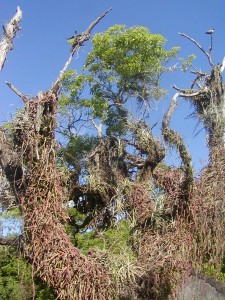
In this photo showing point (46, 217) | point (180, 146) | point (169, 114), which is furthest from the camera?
point (169, 114)

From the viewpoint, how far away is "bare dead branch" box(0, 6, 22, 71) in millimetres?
7926

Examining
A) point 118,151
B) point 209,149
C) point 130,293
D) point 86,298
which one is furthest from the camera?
point 209,149

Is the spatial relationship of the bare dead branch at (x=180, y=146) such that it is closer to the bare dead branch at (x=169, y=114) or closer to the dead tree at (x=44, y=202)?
the bare dead branch at (x=169, y=114)

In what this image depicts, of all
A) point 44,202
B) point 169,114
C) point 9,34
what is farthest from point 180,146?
point 9,34

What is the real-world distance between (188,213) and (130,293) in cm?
168

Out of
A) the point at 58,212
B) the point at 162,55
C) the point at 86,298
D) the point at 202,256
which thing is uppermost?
the point at 162,55

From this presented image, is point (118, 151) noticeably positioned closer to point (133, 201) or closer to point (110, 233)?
point (133, 201)

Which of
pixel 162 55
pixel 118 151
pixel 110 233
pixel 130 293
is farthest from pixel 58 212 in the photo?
pixel 162 55

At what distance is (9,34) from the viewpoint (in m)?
8.16

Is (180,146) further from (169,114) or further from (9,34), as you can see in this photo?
(9,34)

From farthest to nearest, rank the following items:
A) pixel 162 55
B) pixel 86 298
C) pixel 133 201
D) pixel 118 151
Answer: pixel 162 55
pixel 118 151
pixel 133 201
pixel 86 298

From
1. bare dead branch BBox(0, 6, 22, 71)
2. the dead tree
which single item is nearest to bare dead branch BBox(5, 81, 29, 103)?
the dead tree

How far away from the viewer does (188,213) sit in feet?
23.3

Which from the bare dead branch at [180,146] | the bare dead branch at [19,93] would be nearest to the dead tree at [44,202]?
the bare dead branch at [19,93]
